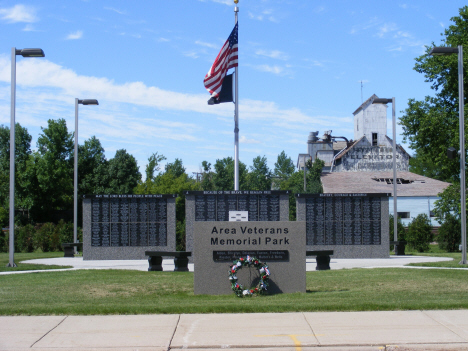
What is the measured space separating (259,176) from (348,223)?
237ft

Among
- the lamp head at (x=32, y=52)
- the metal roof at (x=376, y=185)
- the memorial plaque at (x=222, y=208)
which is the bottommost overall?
the memorial plaque at (x=222, y=208)

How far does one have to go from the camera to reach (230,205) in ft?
73.9

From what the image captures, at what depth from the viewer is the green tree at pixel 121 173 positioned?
200ft

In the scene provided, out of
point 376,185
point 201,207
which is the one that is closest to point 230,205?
point 201,207

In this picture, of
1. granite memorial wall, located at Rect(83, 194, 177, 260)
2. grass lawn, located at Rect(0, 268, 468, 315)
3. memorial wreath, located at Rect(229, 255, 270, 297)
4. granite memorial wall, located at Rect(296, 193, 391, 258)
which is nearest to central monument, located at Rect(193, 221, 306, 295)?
memorial wreath, located at Rect(229, 255, 270, 297)

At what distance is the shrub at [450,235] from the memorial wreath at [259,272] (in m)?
22.6

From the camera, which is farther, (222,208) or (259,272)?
(222,208)

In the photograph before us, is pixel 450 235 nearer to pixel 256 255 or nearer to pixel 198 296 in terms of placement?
pixel 256 255

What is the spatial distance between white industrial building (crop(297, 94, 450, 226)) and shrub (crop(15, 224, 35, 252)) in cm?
3189

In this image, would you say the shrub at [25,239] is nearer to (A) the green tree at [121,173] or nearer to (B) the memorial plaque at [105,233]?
(B) the memorial plaque at [105,233]

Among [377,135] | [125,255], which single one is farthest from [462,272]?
[377,135]

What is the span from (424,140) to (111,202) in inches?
767

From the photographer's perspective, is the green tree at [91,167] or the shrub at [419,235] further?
the green tree at [91,167]

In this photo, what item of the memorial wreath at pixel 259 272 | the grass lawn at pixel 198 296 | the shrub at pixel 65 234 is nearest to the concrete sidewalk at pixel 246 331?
the grass lawn at pixel 198 296
